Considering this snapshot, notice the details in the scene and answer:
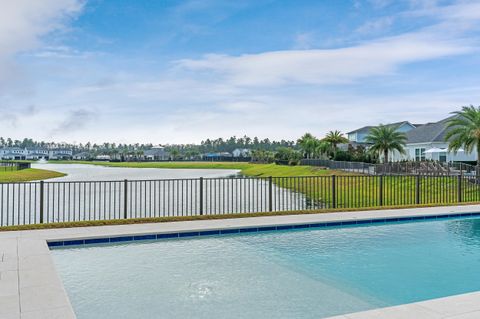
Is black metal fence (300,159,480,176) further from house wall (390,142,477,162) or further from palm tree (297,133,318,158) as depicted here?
palm tree (297,133,318,158)

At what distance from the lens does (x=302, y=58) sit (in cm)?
1786

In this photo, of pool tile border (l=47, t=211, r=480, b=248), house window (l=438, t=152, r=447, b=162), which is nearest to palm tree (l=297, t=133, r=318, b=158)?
house window (l=438, t=152, r=447, b=162)

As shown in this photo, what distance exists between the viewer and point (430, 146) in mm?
35594

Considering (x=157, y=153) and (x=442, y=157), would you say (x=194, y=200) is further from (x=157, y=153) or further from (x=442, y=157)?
(x=157, y=153)

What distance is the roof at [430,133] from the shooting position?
34719mm

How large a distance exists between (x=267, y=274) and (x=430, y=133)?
116ft

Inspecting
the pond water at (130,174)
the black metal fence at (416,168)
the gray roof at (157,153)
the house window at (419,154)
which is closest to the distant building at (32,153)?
the gray roof at (157,153)

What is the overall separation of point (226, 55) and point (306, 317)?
1567 centimetres

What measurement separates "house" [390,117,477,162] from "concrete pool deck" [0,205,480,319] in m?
26.1

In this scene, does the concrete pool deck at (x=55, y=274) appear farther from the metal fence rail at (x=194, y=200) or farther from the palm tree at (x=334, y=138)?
the palm tree at (x=334, y=138)

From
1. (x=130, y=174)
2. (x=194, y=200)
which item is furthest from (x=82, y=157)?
(x=194, y=200)

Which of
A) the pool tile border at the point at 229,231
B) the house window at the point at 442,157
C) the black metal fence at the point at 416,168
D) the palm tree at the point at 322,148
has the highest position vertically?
the palm tree at the point at 322,148

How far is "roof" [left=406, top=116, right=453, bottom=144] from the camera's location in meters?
34.7

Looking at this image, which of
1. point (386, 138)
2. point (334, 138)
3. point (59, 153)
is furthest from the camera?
point (59, 153)
